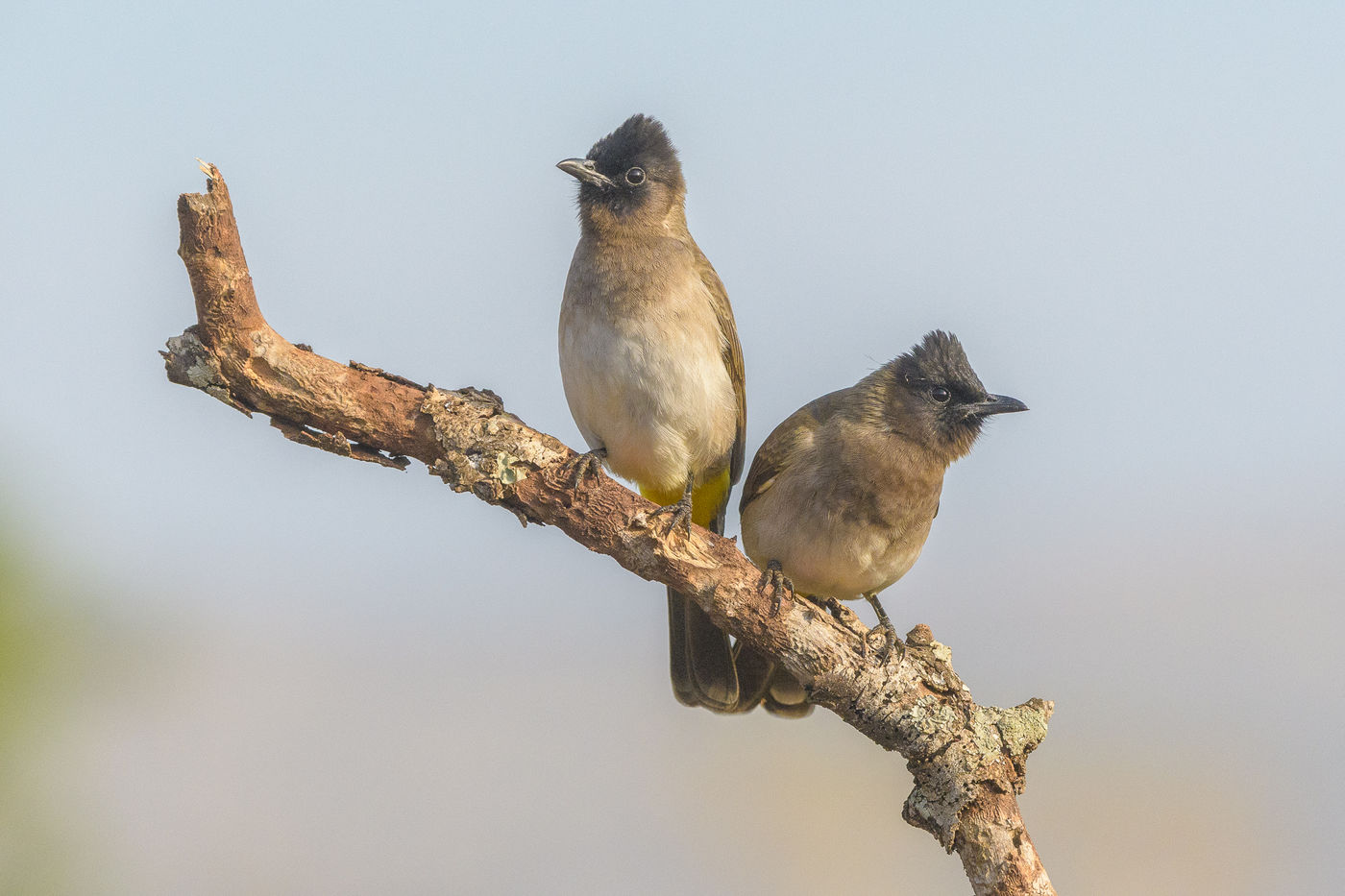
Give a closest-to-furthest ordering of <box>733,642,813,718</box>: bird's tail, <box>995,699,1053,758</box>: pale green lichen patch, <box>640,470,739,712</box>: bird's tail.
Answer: <box>995,699,1053,758</box>: pale green lichen patch, <box>733,642,813,718</box>: bird's tail, <box>640,470,739,712</box>: bird's tail

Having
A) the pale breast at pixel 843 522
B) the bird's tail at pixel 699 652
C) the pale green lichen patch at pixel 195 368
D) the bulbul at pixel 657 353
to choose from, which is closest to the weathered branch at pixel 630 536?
the pale green lichen patch at pixel 195 368

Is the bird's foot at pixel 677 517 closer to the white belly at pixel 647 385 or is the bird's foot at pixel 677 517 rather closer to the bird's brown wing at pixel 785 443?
the white belly at pixel 647 385

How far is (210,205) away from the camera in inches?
133

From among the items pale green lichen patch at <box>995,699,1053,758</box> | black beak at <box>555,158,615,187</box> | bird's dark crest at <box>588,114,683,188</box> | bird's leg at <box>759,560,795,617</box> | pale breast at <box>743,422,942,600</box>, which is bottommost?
pale green lichen patch at <box>995,699,1053,758</box>

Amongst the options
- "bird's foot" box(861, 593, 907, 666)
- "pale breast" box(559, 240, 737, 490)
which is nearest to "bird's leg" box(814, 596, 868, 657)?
"bird's foot" box(861, 593, 907, 666)

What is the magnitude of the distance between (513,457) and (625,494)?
0.39 meters

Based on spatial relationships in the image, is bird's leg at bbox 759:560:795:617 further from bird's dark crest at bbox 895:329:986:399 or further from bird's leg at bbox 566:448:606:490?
bird's dark crest at bbox 895:329:986:399

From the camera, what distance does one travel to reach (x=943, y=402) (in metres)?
5.05

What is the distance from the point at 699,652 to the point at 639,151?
220 centimetres

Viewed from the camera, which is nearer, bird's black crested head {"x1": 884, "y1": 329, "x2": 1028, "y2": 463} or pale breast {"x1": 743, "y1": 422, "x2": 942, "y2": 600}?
pale breast {"x1": 743, "y1": 422, "x2": 942, "y2": 600}

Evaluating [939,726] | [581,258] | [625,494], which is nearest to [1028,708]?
[939,726]

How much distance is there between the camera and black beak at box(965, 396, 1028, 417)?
4949mm

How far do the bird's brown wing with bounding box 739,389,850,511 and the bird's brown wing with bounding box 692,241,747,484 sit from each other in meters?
0.10

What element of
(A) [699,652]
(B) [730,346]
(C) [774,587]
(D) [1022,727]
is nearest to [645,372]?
(B) [730,346]
